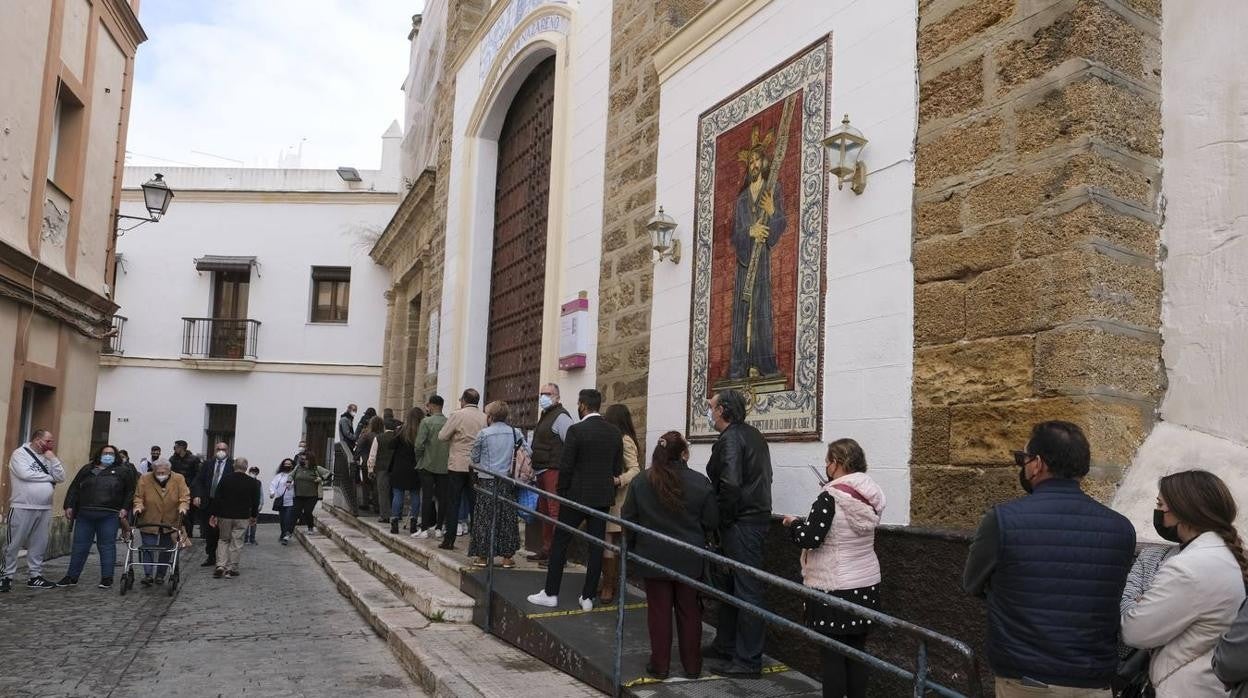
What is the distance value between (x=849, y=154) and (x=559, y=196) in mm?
5039

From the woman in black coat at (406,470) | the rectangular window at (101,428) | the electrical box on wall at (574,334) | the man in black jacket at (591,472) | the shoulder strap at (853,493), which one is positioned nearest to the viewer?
the shoulder strap at (853,493)

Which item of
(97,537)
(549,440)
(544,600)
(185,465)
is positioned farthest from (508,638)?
(185,465)

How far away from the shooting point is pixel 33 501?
9469 mm

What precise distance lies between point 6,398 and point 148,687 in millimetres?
A: 6403

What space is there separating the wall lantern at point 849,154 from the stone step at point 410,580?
3.94 metres

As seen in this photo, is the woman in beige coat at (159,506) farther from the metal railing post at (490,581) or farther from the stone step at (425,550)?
the metal railing post at (490,581)

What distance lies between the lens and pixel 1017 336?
4.38 meters

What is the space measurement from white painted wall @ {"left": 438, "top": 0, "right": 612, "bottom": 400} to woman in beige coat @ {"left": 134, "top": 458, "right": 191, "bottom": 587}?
372 centimetres

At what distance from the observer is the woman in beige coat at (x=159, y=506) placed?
31.4 feet

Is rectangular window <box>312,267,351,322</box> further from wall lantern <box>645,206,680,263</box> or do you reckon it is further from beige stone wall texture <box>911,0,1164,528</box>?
beige stone wall texture <box>911,0,1164,528</box>

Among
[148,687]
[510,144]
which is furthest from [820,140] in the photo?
[510,144]

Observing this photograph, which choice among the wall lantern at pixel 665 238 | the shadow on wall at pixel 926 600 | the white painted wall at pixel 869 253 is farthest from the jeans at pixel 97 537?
the shadow on wall at pixel 926 600

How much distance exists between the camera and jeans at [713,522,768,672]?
5.13m

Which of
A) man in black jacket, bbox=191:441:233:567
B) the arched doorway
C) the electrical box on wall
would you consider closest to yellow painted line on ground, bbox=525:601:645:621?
the electrical box on wall
